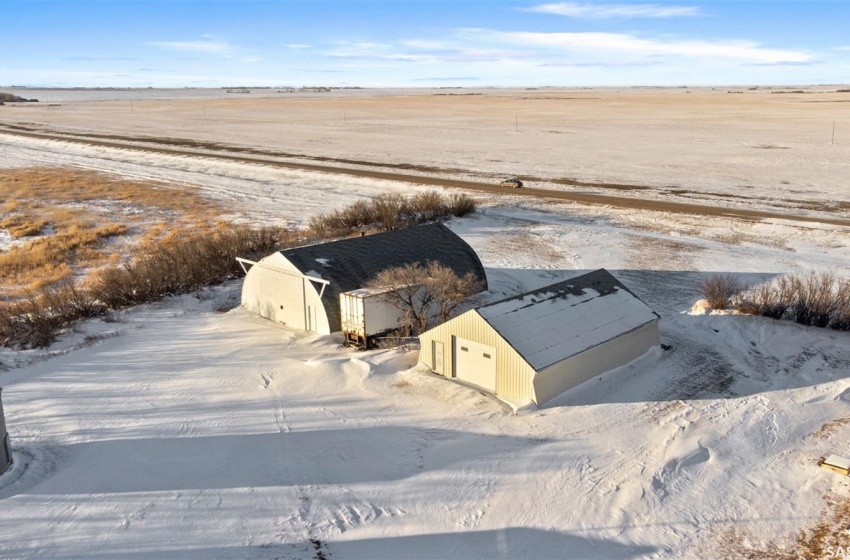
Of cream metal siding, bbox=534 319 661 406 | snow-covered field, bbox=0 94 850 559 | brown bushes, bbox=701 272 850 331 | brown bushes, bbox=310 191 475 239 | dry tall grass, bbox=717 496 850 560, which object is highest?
brown bushes, bbox=310 191 475 239

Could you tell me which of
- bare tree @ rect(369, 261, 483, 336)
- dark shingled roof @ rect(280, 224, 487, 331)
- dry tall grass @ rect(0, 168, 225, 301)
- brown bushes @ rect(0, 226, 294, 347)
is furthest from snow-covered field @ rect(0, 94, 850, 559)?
dry tall grass @ rect(0, 168, 225, 301)

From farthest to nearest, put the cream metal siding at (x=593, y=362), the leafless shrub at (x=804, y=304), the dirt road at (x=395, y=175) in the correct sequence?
1. the dirt road at (x=395, y=175)
2. the leafless shrub at (x=804, y=304)
3. the cream metal siding at (x=593, y=362)

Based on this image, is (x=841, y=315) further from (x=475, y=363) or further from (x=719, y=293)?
(x=475, y=363)

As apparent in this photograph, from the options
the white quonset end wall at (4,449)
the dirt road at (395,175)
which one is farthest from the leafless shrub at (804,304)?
the white quonset end wall at (4,449)

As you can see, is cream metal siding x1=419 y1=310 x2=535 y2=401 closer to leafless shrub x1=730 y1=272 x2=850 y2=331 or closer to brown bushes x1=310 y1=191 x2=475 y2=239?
leafless shrub x1=730 y1=272 x2=850 y2=331

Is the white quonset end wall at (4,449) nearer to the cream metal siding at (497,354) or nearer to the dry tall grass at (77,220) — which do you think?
the cream metal siding at (497,354)

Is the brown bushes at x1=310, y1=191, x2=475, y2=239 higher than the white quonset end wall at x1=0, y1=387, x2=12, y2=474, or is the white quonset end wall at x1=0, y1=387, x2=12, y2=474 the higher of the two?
the brown bushes at x1=310, y1=191, x2=475, y2=239
